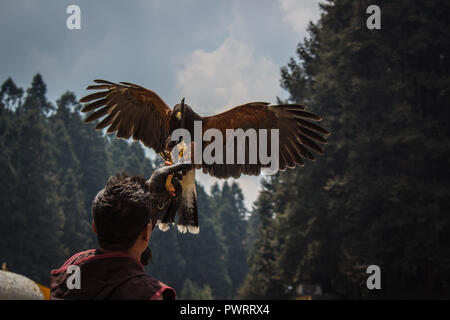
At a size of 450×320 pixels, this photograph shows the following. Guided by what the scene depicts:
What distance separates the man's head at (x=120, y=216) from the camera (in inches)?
66.2

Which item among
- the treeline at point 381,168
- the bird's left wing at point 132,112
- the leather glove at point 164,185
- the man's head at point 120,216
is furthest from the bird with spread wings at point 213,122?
the treeline at point 381,168

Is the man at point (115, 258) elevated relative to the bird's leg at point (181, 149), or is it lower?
lower

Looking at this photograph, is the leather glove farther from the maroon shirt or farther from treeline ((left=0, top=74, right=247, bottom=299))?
treeline ((left=0, top=74, right=247, bottom=299))

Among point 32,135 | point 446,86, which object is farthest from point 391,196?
point 32,135

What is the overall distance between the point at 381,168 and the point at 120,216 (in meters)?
19.0

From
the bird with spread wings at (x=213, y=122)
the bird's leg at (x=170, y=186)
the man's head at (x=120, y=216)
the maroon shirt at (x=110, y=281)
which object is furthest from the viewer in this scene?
the bird with spread wings at (x=213, y=122)

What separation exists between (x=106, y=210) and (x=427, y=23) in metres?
19.7

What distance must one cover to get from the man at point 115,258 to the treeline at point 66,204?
21.6 meters

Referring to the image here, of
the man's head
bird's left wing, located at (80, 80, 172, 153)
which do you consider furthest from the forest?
the man's head

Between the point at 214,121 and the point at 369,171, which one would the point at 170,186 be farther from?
the point at 369,171

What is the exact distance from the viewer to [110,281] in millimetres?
1558

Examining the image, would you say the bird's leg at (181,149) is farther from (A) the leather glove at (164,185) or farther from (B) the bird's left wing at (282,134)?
(B) the bird's left wing at (282,134)

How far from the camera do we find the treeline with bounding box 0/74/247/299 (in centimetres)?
3794

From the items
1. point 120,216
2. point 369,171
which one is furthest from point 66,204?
point 120,216
